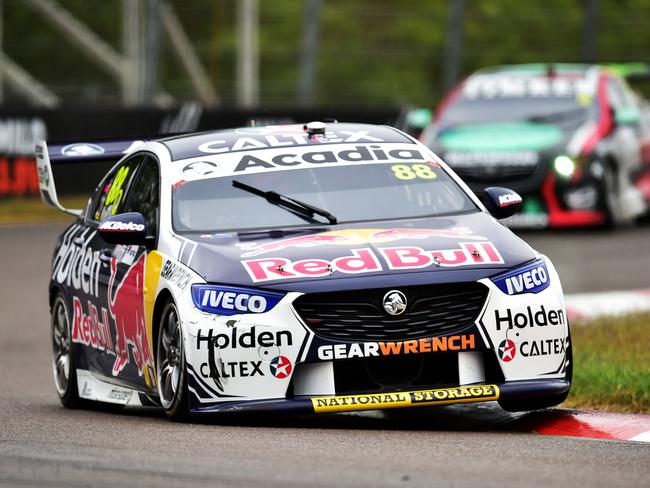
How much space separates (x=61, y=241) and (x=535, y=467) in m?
4.84

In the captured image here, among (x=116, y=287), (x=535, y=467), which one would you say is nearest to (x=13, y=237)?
(x=116, y=287)

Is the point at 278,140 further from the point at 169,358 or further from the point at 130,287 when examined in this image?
the point at 169,358

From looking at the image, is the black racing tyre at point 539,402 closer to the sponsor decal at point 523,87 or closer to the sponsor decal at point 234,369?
the sponsor decal at point 234,369

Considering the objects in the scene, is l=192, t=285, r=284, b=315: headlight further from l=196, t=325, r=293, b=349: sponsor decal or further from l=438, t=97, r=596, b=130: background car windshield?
l=438, t=97, r=596, b=130: background car windshield

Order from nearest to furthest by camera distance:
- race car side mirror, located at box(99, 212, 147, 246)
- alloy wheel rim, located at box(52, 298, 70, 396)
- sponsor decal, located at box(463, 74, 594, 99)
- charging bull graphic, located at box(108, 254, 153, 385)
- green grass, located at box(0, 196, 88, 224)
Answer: charging bull graphic, located at box(108, 254, 153, 385), race car side mirror, located at box(99, 212, 147, 246), alloy wheel rim, located at box(52, 298, 70, 396), sponsor decal, located at box(463, 74, 594, 99), green grass, located at box(0, 196, 88, 224)

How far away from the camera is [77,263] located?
1023 cm

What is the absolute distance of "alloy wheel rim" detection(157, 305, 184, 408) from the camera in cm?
829

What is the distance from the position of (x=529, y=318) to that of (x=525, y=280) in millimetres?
185

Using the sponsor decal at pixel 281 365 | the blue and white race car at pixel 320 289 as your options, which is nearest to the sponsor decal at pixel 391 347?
the blue and white race car at pixel 320 289

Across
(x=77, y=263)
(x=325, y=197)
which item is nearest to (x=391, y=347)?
(x=325, y=197)

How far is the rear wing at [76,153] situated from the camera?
10789 mm

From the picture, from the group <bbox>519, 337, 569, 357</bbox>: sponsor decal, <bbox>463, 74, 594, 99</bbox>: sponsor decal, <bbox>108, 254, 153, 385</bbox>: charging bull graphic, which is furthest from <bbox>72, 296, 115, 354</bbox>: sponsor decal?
<bbox>463, 74, 594, 99</bbox>: sponsor decal

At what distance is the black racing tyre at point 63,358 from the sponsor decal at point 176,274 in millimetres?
1926

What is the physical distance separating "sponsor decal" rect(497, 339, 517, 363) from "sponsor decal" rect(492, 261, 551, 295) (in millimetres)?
229
